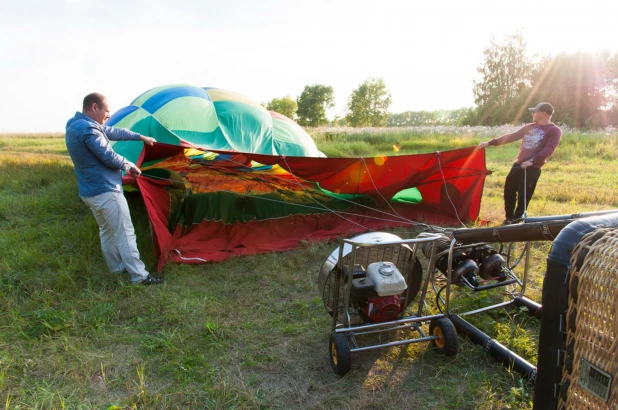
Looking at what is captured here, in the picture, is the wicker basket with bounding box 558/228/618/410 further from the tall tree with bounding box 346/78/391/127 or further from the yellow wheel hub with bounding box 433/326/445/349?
the tall tree with bounding box 346/78/391/127

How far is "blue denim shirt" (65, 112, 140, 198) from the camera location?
141 inches

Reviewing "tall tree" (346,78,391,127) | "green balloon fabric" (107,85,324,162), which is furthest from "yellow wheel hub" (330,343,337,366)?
"tall tree" (346,78,391,127)

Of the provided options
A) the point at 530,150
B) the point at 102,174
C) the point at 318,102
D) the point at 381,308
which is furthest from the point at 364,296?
the point at 318,102

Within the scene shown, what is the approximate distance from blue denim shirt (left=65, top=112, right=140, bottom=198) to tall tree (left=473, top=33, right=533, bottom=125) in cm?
3518

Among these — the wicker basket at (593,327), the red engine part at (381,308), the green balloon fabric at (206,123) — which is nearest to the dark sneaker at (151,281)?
the green balloon fabric at (206,123)

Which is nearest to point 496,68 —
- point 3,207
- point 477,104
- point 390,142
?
point 477,104

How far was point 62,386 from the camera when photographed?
255 centimetres

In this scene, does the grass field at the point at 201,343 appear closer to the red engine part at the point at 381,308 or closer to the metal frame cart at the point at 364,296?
the metal frame cart at the point at 364,296

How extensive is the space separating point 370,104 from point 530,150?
1928 inches

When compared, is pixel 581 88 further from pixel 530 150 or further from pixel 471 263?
pixel 471 263

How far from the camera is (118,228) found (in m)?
3.85

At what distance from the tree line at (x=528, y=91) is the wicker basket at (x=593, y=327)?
3262cm

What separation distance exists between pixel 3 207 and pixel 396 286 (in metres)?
6.26

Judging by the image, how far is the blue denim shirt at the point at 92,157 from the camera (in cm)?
359
